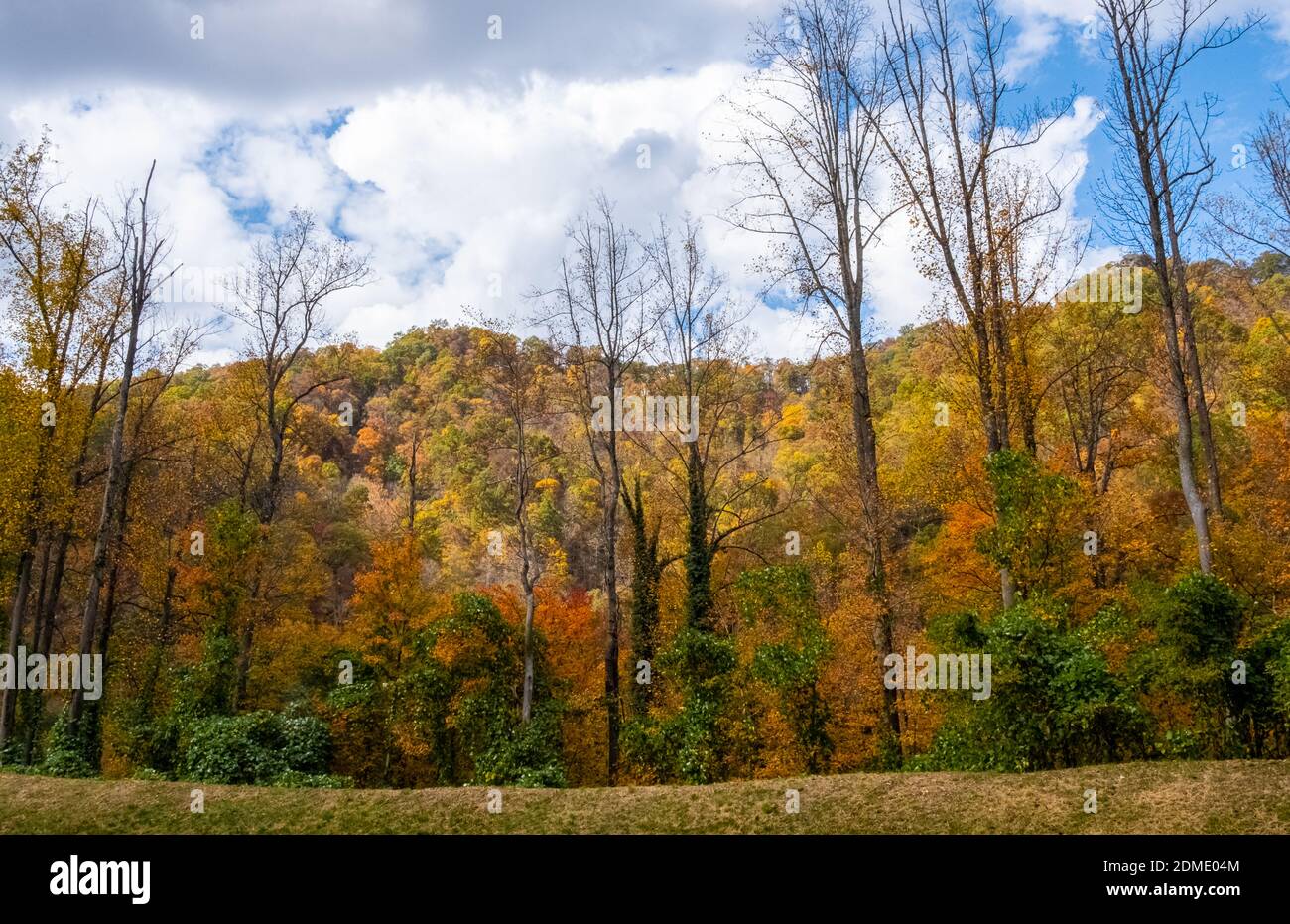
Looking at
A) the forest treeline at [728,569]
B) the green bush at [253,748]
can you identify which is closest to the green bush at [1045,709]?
the forest treeline at [728,569]

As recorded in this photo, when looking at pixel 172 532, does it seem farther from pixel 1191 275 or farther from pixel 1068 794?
pixel 1191 275

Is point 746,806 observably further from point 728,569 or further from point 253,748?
point 728,569

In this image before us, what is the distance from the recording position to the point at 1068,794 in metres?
8.81

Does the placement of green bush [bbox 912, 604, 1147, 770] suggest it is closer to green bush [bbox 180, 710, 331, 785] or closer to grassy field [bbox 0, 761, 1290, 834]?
grassy field [bbox 0, 761, 1290, 834]

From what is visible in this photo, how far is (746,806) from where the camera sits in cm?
988

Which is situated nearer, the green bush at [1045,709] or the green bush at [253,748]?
the green bush at [1045,709]

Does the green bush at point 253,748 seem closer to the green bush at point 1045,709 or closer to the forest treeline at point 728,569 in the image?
the forest treeline at point 728,569

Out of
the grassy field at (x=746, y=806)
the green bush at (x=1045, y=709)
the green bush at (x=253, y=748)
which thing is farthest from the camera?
the green bush at (x=253, y=748)

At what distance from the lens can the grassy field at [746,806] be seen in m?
8.20

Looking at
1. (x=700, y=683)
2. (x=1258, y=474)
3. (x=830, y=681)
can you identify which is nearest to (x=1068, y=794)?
(x=830, y=681)

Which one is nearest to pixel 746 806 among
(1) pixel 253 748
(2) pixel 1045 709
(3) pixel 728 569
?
(2) pixel 1045 709

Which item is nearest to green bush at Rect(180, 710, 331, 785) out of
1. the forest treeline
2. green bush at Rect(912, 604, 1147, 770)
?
the forest treeline

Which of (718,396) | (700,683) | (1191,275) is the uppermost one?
(1191,275)
